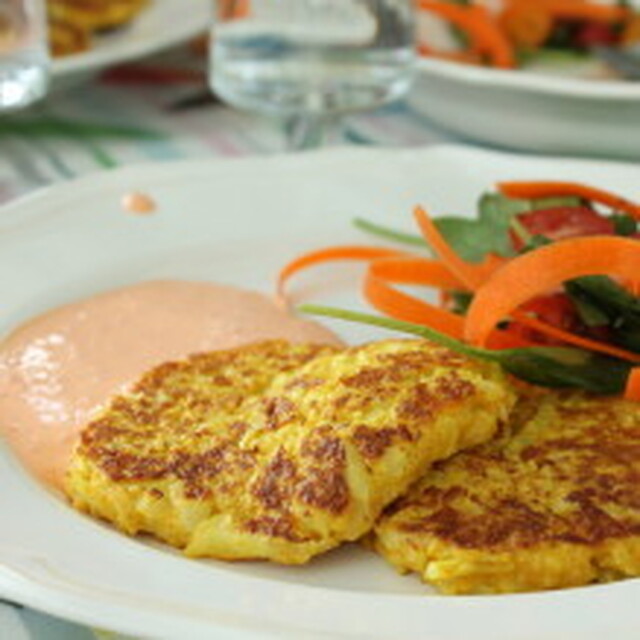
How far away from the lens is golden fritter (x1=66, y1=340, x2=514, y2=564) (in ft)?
5.99

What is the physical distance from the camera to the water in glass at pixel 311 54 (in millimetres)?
3537

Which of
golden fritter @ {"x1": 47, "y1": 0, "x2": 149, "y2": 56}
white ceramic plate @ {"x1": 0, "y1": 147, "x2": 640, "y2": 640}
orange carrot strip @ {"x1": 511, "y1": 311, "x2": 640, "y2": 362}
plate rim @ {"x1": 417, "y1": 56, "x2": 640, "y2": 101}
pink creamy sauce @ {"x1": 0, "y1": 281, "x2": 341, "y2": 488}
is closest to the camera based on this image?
white ceramic plate @ {"x1": 0, "y1": 147, "x2": 640, "y2": 640}

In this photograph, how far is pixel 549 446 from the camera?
2027 millimetres

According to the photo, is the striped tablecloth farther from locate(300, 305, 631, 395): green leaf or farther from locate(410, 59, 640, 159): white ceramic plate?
locate(300, 305, 631, 395): green leaf

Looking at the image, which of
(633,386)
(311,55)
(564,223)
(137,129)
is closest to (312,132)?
(311,55)

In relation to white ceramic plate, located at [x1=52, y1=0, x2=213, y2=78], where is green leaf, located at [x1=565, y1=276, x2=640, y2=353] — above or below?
above

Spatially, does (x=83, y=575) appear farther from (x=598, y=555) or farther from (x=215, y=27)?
(x=215, y=27)

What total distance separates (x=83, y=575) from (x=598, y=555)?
0.63 metres

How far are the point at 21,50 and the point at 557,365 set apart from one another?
1.64 m

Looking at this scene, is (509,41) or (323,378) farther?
(509,41)

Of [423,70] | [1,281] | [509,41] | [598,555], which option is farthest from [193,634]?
[509,41]

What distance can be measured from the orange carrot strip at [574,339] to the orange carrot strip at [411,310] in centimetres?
11

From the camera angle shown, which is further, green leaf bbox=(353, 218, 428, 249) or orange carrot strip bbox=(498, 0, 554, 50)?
orange carrot strip bbox=(498, 0, 554, 50)

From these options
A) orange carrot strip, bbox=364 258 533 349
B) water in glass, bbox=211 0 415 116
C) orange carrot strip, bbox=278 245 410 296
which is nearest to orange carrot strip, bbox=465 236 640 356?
orange carrot strip, bbox=364 258 533 349
